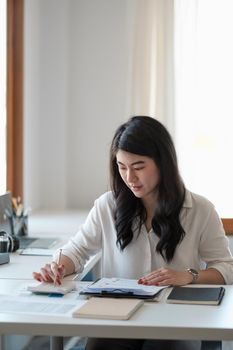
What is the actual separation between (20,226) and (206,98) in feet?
4.91

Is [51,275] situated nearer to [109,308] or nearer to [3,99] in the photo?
[109,308]

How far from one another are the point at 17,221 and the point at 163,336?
1817 mm

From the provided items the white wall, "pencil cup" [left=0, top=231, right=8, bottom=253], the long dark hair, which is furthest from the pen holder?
the long dark hair

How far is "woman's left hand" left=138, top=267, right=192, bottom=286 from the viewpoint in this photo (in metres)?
2.21

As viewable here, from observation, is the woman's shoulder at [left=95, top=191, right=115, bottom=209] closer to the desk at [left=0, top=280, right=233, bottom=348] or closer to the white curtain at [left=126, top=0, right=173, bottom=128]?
the desk at [left=0, top=280, right=233, bottom=348]

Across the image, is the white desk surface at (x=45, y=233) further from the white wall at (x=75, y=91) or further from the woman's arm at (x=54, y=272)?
the white wall at (x=75, y=91)

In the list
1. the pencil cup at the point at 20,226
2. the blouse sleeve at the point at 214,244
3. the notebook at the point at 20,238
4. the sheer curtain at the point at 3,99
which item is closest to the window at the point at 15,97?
the sheer curtain at the point at 3,99

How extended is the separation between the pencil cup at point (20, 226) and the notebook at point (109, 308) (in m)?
1.47

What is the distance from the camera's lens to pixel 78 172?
4496 mm

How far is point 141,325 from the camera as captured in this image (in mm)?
1807

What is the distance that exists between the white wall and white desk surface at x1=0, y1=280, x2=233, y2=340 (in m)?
2.52

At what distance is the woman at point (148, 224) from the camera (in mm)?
2396

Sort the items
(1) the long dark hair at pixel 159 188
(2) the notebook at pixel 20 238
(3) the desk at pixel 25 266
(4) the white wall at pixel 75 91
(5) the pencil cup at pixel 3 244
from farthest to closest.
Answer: (4) the white wall at pixel 75 91, (2) the notebook at pixel 20 238, (5) the pencil cup at pixel 3 244, (3) the desk at pixel 25 266, (1) the long dark hair at pixel 159 188

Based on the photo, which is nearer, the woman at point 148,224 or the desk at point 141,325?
the desk at point 141,325
